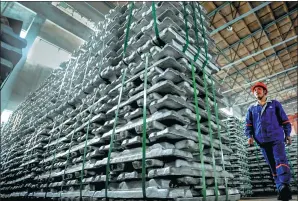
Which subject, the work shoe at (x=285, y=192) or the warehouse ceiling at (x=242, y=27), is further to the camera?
the warehouse ceiling at (x=242, y=27)

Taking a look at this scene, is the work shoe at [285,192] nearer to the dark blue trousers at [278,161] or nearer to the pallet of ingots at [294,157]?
the dark blue trousers at [278,161]

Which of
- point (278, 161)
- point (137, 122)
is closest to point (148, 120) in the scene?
point (137, 122)

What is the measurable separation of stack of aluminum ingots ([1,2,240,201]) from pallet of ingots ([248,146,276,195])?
470 cm

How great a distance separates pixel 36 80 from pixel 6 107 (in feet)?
6.71

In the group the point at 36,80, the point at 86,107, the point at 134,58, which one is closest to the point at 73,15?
the point at 36,80

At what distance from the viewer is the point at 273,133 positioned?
2.98 meters

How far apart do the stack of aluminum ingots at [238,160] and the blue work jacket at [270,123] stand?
7.32 feet

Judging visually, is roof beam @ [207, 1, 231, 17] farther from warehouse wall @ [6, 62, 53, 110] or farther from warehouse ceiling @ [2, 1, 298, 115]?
warehouse wall @ [6, 62, 53, 110]

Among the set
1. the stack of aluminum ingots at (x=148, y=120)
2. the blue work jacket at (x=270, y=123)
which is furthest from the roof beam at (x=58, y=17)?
the blue work jacket at (x=270, y=123)

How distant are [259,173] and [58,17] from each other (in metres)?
10.1

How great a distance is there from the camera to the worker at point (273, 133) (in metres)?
2.70

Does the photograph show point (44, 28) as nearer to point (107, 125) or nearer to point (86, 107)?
point (86, 107)

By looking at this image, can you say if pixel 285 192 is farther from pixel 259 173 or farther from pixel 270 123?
pixel 259 173

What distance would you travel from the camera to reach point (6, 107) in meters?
10.7
